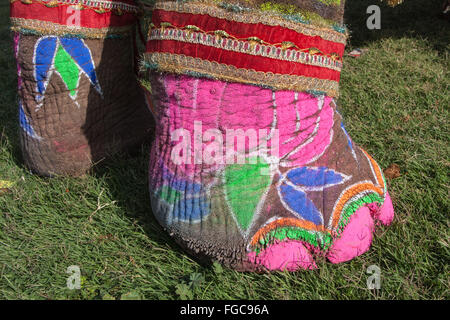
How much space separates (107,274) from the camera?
62.0 inches

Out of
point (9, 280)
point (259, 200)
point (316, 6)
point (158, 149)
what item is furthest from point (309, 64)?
point (9, 280)

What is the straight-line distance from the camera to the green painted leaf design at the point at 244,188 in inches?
55.8

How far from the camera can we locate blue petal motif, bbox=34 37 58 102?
1.88 metres

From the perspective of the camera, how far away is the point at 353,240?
146 centimetres

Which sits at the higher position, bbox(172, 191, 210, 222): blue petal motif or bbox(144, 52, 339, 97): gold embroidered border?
bbox(144, 52, 339, 97): gold embroidered border

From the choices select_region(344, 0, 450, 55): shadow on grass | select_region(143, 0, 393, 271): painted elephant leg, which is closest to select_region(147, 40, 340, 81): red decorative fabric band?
select_region(143, 0, 393, 271): painted elephant leg

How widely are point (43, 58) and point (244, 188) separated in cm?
120

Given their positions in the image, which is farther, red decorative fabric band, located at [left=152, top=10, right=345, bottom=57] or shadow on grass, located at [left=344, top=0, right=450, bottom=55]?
shadow on grass, located at [left=344, top=0, right=450, bottom=55]

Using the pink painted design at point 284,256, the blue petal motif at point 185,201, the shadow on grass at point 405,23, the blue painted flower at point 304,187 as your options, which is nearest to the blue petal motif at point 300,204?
the blue painted flower at point 304,187

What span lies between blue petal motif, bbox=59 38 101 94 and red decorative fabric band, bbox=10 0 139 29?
8 cm

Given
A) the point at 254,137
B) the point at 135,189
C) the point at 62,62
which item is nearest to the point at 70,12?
the point at 62,62

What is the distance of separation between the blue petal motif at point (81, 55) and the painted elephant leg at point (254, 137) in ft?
2.16

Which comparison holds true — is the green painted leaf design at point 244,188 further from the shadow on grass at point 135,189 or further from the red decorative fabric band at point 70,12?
the red decorative fabric band at point 70,12

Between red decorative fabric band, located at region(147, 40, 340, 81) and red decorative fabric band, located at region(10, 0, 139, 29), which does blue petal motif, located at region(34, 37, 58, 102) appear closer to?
red decorative fabric band, located at region(10, 0, 139, 29)
